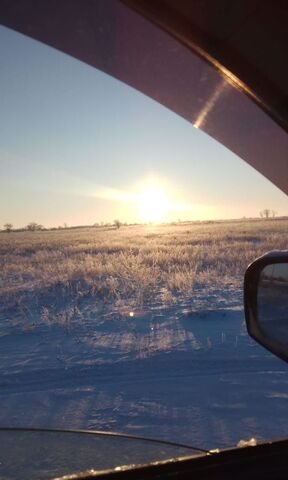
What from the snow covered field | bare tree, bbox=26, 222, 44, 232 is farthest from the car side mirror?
bare tree, bbox=26, 222, 44, 232

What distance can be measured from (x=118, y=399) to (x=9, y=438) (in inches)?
90.9

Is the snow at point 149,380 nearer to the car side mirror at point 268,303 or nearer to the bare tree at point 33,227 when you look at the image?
the car side mirror at point 268,303

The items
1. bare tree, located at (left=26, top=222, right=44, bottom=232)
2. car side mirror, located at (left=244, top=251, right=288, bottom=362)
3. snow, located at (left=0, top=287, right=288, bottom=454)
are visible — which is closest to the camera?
car side mirror, located at (left=244, top=251, right=288, bottom=362)

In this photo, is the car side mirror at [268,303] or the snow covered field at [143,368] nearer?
the car side mirror at [268,303]

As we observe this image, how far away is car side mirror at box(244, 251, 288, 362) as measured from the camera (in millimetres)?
1614

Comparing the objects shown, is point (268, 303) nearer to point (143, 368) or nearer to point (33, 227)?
point (143, 368)

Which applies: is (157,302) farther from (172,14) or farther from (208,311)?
(172,14)

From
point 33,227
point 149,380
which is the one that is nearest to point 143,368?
point 149,380

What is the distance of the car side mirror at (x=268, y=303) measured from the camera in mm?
1614

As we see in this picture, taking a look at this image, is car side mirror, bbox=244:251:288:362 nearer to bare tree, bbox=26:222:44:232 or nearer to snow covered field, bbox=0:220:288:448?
snow covered field, bbox=0:220:288:448

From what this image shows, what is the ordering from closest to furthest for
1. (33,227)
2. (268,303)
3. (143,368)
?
(268,303) < (143,368) < (33,227)

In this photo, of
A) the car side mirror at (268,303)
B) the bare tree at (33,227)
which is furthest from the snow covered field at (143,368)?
the bare tree at (33,227)

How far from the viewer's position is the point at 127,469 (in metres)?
1.04

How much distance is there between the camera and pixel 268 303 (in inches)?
80.3
